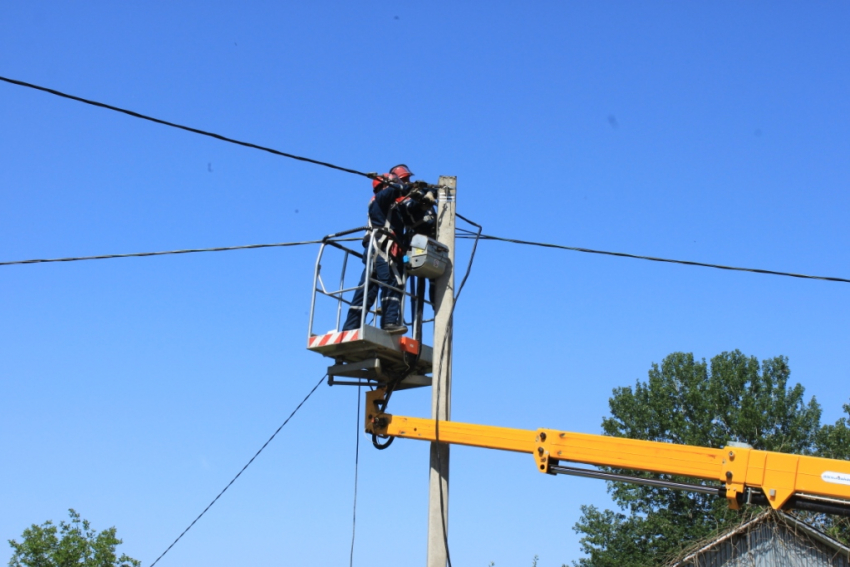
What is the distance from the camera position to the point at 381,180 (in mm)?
9672

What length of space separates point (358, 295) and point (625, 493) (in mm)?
26733

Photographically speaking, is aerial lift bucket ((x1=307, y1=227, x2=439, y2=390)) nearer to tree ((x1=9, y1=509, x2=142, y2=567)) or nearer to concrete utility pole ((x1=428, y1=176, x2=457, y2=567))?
concrete utility pole ((x1=428, y1=176, x2=457, y2=567))

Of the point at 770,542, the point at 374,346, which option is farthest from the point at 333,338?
the point at 770,542

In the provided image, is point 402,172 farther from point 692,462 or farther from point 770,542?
point 770,542

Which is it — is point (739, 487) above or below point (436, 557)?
above

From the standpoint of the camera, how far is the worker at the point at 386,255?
363 inches

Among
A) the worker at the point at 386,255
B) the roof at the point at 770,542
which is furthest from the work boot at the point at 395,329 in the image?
the roof at the point at 770,542

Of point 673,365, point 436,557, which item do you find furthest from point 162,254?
point 673,365

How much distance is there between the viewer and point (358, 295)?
942 centimetres

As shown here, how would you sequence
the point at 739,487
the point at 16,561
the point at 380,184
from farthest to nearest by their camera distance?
the point at 16,561, the point at 380,184, the point at 739,487

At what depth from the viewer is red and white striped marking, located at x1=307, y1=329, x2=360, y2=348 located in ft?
28.7

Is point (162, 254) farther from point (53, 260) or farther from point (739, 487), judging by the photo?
point (739, 487)

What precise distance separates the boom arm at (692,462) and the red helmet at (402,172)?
8.84ft

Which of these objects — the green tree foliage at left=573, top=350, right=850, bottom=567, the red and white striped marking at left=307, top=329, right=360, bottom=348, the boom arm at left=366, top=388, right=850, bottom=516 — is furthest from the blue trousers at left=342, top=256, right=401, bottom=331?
the green tree foliage at left=573, top=350, right=850, bottom=567
